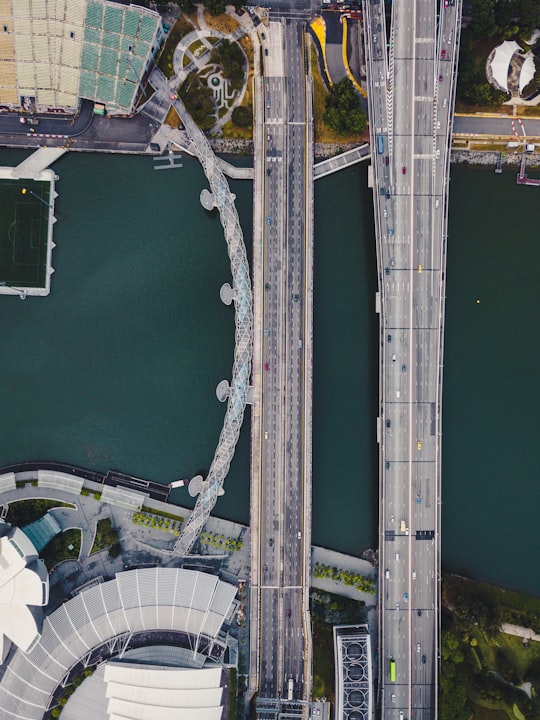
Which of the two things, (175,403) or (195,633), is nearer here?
(195,633)

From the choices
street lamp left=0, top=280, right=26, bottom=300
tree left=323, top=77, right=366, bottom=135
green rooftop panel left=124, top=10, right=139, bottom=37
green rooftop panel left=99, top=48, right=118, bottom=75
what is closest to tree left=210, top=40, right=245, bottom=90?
green rooftop panel left=124, top=10, right=139, bottom=37

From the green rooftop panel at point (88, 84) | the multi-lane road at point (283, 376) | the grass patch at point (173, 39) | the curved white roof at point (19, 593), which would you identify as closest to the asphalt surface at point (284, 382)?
the multi-lane road at point (283, 376)

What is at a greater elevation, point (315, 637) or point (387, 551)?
point (387, 551)

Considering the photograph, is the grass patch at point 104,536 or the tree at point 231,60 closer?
the grass patch at point 104,536

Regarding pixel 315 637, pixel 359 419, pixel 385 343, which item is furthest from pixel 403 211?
pixel 315 637

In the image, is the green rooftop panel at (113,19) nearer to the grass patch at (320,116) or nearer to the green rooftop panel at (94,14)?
the green rooftop panel at (94,14)

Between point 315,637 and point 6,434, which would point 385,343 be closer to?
point 315,637

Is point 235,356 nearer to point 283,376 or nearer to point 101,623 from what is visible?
point 283,376
